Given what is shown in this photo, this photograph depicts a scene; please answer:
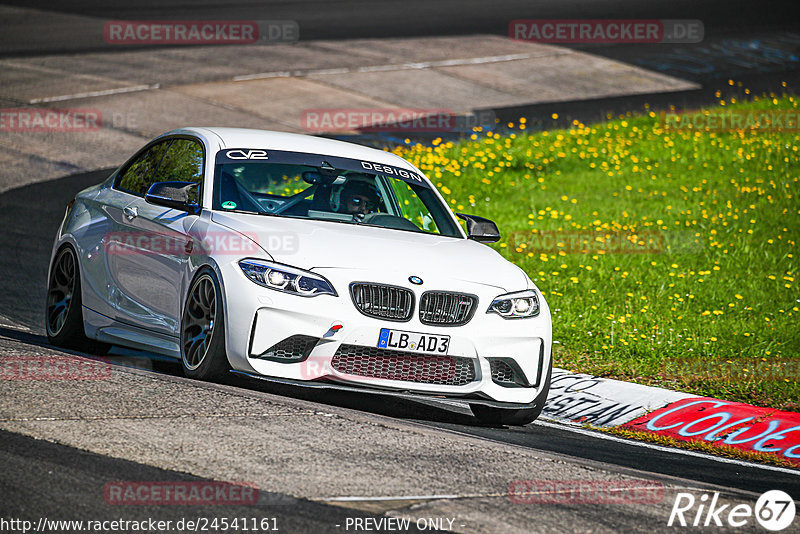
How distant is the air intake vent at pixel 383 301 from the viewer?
274 inches

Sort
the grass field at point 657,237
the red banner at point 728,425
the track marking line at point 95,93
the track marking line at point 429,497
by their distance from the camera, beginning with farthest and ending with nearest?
the track marking line at point 95,93, the grass field at point 657,237, the red banner at point 728,425, the track marking line at point 429,497

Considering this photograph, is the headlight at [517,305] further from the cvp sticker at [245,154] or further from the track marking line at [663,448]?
the cvp sticker at [245,154]

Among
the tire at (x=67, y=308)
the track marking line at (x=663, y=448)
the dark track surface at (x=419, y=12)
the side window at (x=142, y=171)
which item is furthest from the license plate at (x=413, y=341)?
the dark track surface at (x=419, y=12)

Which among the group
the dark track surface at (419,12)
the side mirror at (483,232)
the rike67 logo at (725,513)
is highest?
the dark track surface at (419,12)

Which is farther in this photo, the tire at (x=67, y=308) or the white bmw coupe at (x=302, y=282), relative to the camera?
the tire at (x=67, y=308)

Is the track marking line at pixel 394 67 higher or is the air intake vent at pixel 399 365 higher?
the track marking line at pixel 394 67

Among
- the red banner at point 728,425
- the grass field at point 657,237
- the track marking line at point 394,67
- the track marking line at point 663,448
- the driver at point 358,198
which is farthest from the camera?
the track marking line at point 394,67

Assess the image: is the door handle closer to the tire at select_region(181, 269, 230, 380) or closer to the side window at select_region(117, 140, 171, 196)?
the side window at select_region(117, 140, 171, 196)

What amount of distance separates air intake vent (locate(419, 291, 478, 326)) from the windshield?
115 centimetres

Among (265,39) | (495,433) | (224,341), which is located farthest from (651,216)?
(265,39)

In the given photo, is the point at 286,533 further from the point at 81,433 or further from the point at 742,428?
the point at 742,428

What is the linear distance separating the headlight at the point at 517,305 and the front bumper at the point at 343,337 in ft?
0.25

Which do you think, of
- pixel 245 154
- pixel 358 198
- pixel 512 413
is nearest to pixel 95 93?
pixel 245 154

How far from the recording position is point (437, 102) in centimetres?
2333
